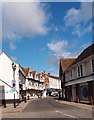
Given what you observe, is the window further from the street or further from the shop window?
the street

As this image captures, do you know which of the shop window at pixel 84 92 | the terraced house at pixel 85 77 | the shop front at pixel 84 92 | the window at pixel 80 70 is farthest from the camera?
the window at pixel 80 70

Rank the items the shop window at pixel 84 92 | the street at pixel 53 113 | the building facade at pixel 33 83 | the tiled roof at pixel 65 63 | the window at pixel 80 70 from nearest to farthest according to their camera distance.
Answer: the street at pixel 53 113 < the shop window at pixel 84 92 < the window at pixel 80 70 < the tiled roof at pixel 65 63 < the building facade at pixel 33 83

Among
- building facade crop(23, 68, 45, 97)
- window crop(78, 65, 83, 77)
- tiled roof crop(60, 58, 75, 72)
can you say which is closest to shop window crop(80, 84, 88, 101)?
window crop(78, 65, 83, 77)

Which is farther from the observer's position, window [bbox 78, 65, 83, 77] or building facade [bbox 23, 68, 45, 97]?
building facade [bbox 23, 68, 45, 97]

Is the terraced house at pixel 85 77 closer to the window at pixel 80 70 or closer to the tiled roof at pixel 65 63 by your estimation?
the window at pixel 80 70

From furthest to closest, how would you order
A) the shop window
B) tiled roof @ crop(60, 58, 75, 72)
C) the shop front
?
tiled roof @ crop(60, 58, 75, 72) → the shop window → the shop front

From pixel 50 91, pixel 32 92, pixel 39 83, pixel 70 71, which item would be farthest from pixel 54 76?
pixel 70 71

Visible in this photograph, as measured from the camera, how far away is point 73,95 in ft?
148

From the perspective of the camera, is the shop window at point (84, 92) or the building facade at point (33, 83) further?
the building facade at point (33, 83)

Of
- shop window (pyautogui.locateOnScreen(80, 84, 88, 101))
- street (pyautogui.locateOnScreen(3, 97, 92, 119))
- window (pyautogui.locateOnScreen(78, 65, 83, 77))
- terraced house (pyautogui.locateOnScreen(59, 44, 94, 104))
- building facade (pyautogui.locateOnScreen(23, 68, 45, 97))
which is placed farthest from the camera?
building facade (pyautogui.locateOnScreen(23, 68, 45, 97))

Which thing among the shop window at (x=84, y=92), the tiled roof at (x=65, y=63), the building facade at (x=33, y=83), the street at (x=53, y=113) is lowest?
the street at (x=53, y=113)

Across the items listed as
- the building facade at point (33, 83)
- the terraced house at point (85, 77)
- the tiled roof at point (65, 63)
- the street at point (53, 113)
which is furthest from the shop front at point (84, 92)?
the building facade at point (33, 83)

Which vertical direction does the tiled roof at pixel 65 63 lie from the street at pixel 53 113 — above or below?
above

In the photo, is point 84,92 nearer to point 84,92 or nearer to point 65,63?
point 84,92
